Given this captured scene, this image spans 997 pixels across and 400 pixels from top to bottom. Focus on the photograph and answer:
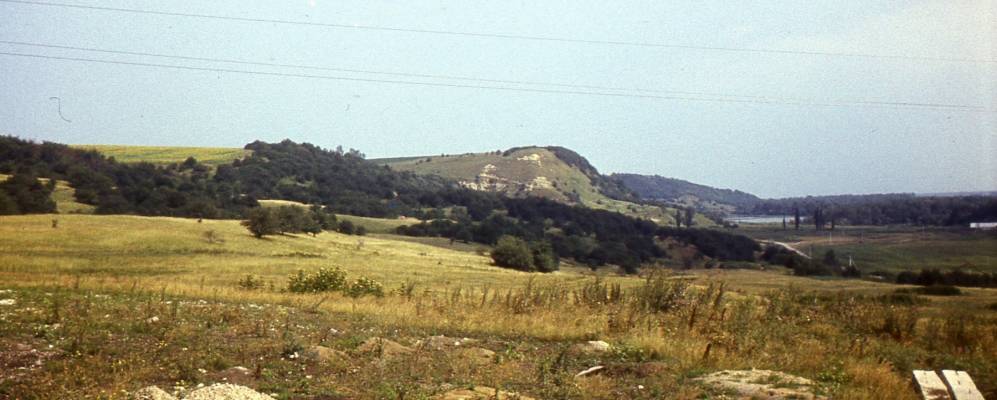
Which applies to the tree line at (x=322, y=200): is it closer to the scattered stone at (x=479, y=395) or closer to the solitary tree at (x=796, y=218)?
the solitary tree at (x=796, y=218)

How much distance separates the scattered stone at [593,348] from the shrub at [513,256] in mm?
42062

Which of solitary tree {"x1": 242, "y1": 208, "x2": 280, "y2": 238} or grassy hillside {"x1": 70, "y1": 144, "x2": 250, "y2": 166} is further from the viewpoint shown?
grassy hillside {"x1": 70, "y1": 144, "x2": 250, "y2": 166}

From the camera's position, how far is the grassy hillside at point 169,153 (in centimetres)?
11729

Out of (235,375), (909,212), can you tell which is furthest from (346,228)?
(235,375)

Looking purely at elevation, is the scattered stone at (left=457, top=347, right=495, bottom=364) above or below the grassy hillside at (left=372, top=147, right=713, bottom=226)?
below

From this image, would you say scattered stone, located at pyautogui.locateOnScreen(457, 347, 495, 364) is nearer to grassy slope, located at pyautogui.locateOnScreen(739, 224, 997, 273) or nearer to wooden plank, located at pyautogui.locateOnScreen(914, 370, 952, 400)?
wooden plank, located at pyautogui.locateOnScreen(914, 370, 952, 400)

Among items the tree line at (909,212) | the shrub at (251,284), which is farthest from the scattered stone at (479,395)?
the tree line at (909,212)

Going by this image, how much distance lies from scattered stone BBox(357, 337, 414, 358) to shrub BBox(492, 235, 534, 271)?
143ft

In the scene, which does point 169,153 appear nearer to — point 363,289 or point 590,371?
point 363,289

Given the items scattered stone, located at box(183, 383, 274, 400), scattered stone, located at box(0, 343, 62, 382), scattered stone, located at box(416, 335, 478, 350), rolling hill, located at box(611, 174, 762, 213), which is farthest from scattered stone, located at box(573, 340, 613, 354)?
rolling hill, located at box(611, 174, 762, 213)

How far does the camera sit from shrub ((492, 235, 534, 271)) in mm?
55250

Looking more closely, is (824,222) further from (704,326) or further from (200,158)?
(200,158)

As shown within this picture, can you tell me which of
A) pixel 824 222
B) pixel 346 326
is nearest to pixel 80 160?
pixel 824 222

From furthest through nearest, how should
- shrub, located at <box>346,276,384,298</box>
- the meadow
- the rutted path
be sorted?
the rutted path → shrub, located at <box>346,276,384,298</box> → the meadow
